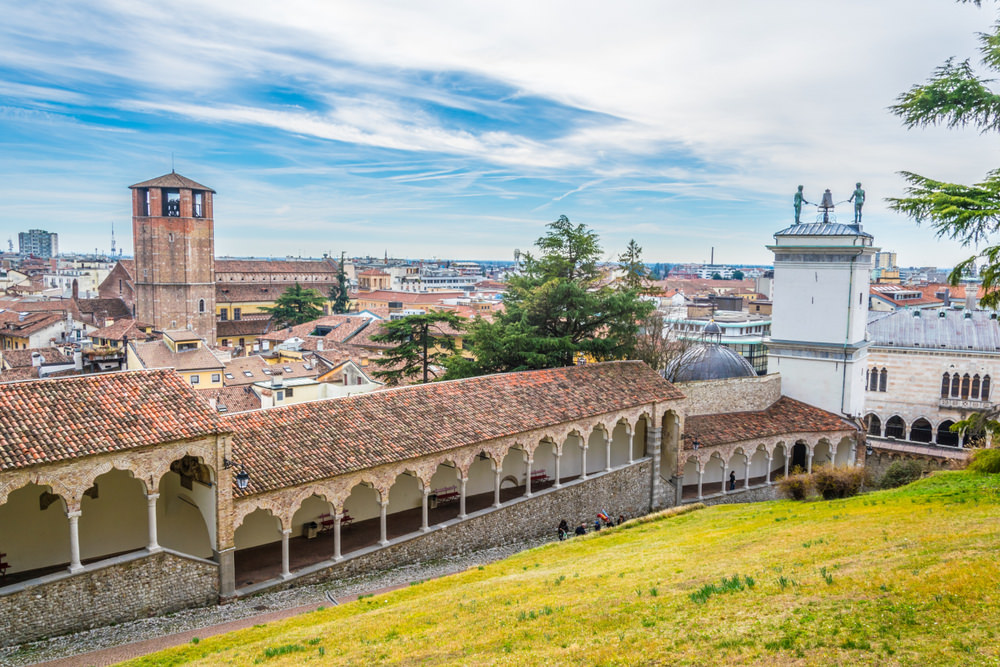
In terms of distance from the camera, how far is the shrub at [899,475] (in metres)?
28.5

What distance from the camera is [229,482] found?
671 inches

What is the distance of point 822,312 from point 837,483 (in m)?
12.4

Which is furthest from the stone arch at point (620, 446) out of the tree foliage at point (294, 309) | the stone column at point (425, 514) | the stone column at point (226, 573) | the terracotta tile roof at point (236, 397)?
the tree foliage at point (294, 309)

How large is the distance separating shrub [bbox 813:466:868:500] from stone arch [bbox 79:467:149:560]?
69.5 feet

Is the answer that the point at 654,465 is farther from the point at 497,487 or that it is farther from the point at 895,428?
the point at 895,428

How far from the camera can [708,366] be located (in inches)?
1382

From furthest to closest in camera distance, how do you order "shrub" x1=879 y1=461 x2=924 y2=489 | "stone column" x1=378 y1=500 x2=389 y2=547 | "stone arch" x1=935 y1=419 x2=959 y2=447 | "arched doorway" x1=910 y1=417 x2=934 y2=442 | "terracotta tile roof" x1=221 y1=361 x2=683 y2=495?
"arched doorway" x1=910 y1=417 x2=934 y2=442, "stone arch" x1=935 y1=419 x2=959 y2=447, "shrub" x1=879 y1=461 x2=924 y2=489, "stone column" x1=378 y1=500 x2=389 y2=547, "terracotta tile roof" x1=221 y1=361 x2=683 y2=495

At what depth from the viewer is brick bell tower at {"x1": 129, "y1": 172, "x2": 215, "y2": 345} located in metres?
73.0

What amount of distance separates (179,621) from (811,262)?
99.6ft

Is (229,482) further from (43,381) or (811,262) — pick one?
(811,262)

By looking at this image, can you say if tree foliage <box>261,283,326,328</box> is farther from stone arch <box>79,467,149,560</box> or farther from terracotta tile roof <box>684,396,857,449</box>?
stone arch <box>79,467,149,560</box>

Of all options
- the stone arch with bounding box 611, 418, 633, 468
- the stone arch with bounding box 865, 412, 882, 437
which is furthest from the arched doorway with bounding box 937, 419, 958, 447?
the stone arch with bounding box 611, 418, 633, 468

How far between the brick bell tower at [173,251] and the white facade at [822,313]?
197 ft

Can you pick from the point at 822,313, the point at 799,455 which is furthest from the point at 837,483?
the point at 822,313
